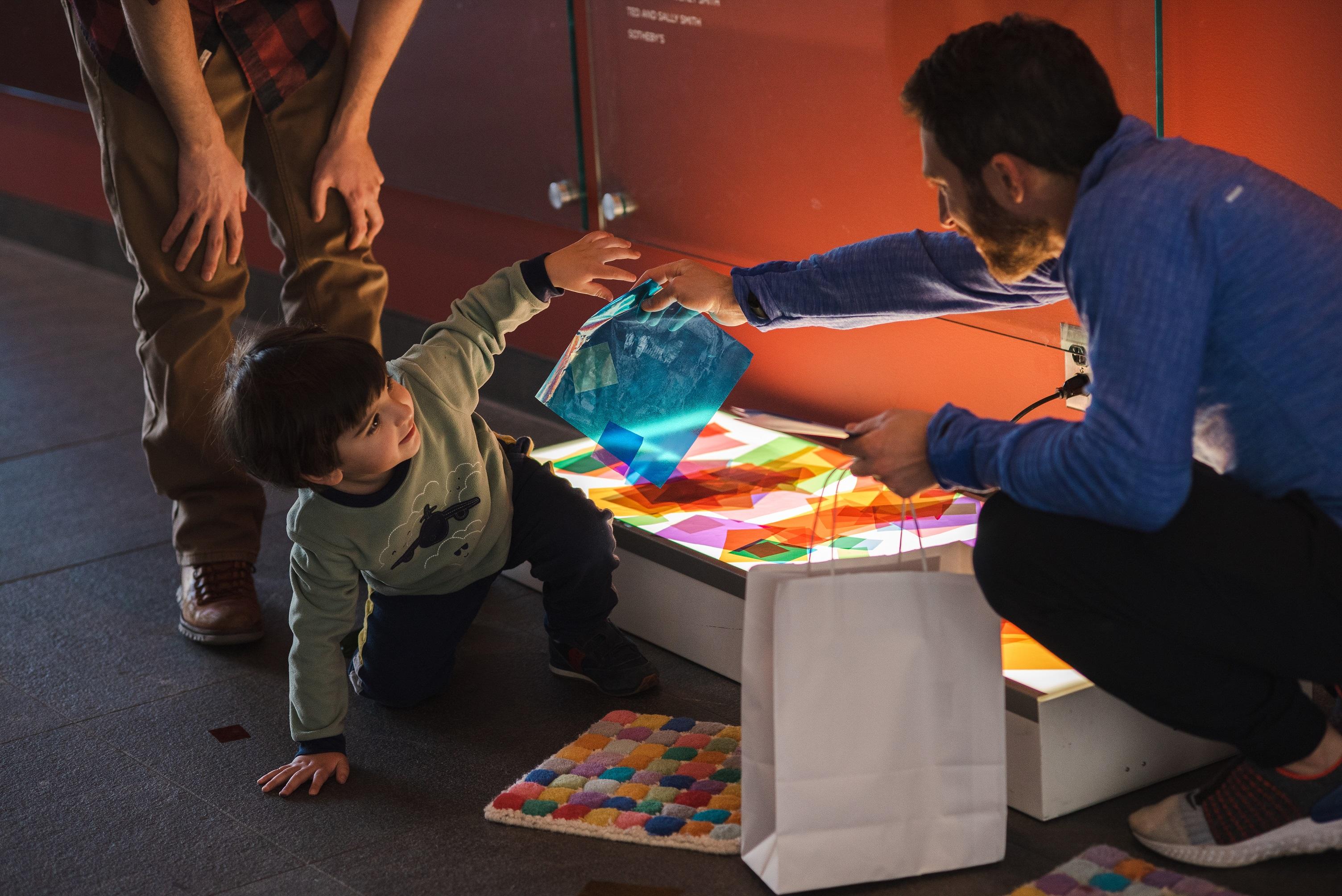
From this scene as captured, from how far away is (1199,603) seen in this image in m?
1.30

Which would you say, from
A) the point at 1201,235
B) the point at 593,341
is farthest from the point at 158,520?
the point at 1201,235

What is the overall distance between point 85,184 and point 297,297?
256 centimetres

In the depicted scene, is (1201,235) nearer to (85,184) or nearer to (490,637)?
(490,637)

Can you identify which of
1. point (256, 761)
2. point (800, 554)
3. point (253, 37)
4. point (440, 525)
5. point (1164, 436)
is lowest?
point (256, 761)

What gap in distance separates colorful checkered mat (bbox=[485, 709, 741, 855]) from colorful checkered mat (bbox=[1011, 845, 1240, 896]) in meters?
0.33

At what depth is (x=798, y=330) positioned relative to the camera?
8.01 ft

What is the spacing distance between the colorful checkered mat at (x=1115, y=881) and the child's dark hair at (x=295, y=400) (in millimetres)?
899

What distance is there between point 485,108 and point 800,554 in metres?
1.35

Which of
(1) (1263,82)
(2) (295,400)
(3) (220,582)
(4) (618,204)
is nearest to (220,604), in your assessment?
(3) (220,582)

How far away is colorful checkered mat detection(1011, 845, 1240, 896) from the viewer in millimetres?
1406

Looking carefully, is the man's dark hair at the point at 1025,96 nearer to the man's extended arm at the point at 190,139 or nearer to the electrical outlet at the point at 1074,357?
the electrical outlet at the point at 1074,357

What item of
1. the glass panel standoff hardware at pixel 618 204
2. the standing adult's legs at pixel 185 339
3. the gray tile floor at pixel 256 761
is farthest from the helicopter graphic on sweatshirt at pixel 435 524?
the glass panel standoff hardware at pixel 618 204

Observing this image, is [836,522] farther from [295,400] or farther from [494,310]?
[295,400]

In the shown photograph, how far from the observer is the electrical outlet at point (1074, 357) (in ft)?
6.19
